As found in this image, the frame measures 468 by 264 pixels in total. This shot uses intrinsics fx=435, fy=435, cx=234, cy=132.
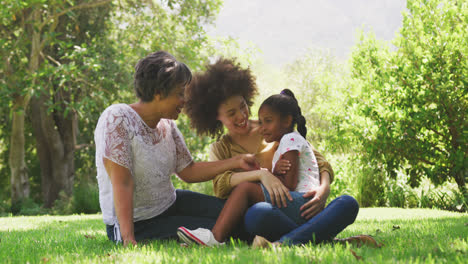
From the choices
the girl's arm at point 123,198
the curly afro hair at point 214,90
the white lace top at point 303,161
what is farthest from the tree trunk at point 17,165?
the white lace top at point 303,161

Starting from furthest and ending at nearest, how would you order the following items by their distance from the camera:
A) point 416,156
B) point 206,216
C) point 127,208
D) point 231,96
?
point 416,156 < point 231,96 < point 206,216 < point 127,208

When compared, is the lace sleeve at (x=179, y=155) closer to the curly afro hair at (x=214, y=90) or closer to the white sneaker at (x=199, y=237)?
the curly afro hair at (x=214, y=90)

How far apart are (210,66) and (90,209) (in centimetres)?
874

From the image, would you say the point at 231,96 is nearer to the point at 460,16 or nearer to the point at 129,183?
the point at 129,183

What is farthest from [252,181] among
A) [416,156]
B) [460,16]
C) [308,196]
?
[460,16]

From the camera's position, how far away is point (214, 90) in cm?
425

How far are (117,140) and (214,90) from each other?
130 cm

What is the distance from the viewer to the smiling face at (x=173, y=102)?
3473 mm

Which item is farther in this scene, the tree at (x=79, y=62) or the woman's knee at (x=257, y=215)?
the tree at (x=79, y=62)

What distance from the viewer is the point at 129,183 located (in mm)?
3250

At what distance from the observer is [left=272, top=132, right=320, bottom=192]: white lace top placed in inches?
135

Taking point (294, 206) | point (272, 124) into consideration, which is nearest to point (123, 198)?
point (294, 206)

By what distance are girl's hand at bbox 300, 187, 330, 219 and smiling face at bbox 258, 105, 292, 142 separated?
23.8 inches

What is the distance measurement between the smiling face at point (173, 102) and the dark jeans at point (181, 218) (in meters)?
0.83
